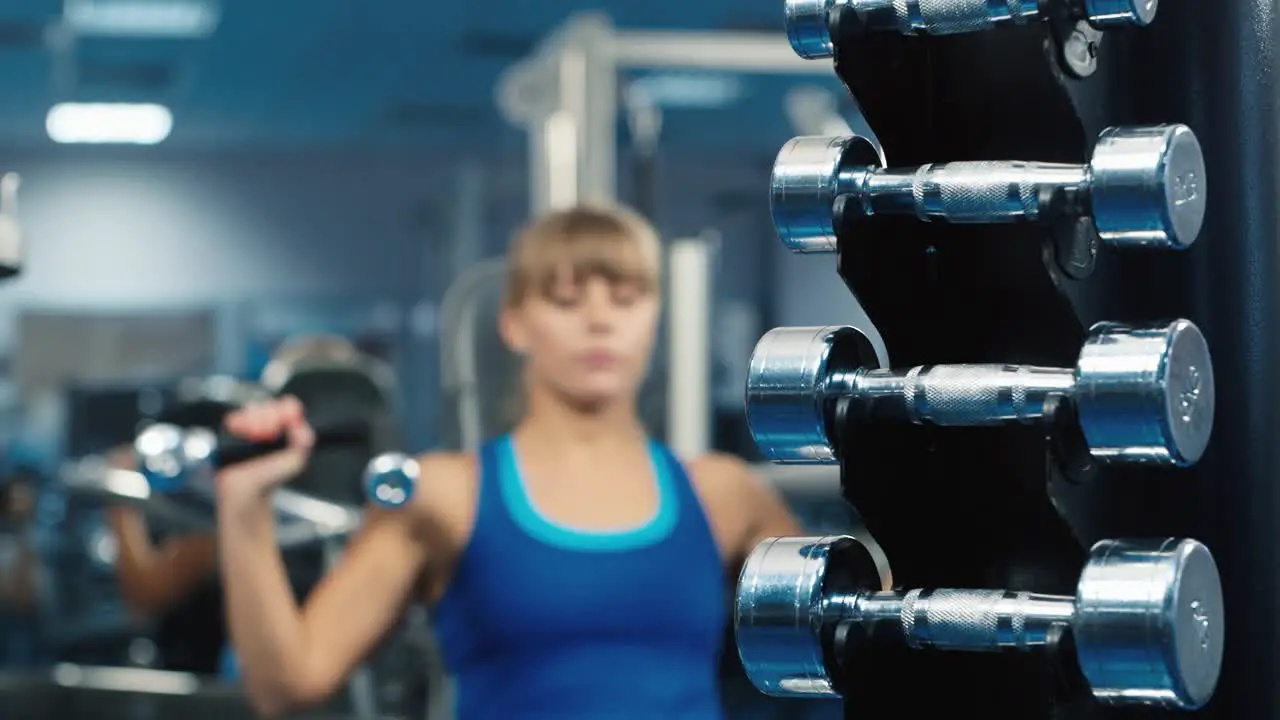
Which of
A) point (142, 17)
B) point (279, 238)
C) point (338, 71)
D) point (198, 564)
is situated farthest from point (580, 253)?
point (279, 238)

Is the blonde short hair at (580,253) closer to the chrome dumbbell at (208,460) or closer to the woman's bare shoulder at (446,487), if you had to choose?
the woman's bare shoulder at (446,487)

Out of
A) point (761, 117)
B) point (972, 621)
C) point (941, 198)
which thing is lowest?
point (972, 621)

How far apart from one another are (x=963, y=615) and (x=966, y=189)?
0.42 ft

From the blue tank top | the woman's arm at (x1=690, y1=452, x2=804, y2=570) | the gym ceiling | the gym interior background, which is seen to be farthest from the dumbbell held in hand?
the gym ceiling

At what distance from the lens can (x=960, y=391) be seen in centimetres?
52

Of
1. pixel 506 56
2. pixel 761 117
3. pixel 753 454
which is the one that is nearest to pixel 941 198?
pixel 753 454

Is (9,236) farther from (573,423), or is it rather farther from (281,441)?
(573,423)

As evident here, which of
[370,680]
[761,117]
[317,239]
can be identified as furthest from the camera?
[317,239]

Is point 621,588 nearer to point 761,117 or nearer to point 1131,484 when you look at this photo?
point 1131,484

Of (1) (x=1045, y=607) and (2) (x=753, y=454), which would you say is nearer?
(1) (x=1045, y=607)

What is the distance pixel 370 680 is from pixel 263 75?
586 centimetres

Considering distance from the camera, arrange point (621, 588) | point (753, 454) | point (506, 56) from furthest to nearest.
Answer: point (506, 56) < point (753, 454) < point (621, 588)

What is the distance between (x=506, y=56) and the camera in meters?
8.19

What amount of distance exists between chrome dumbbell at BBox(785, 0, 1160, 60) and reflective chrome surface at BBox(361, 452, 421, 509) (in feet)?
2.62
